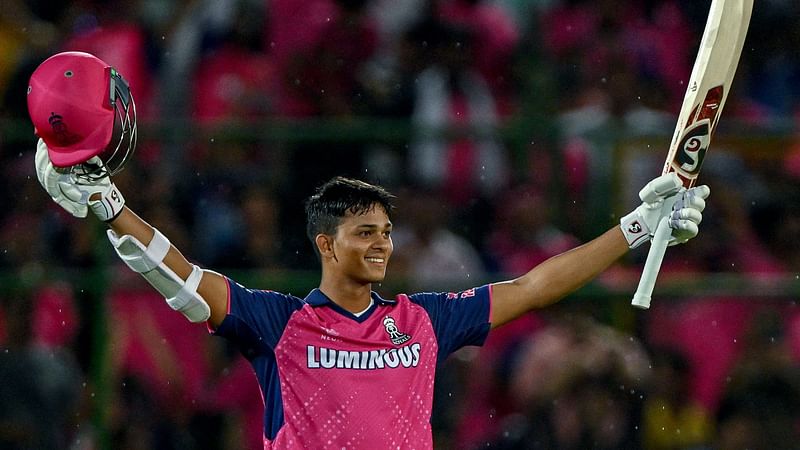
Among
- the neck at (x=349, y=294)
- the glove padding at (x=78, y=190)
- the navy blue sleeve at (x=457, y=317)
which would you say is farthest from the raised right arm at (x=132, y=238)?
the navy blue sleeve at (x=457, y=317)

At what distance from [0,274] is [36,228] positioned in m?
0.46

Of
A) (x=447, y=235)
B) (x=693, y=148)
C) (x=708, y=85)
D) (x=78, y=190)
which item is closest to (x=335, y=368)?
(x=78, y=190)

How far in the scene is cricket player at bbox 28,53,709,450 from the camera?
5.99 meters

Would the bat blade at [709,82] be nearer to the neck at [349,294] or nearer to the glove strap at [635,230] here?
the glove strap at [635,230]

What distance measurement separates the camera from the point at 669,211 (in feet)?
22.0

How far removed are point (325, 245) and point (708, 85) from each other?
5.93 ft

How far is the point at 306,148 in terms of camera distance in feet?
33.6

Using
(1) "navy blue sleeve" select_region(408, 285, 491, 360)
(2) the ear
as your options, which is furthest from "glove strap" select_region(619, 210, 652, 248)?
(2) the ear

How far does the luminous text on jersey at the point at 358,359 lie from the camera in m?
6.39

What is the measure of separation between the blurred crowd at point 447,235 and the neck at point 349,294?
2.91 m

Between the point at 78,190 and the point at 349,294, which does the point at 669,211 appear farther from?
the point at 78,190

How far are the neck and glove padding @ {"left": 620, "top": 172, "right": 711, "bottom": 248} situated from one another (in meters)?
1.15

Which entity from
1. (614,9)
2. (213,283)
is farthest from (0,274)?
(614,9)

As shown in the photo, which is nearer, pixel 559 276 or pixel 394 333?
pixel 394 333
